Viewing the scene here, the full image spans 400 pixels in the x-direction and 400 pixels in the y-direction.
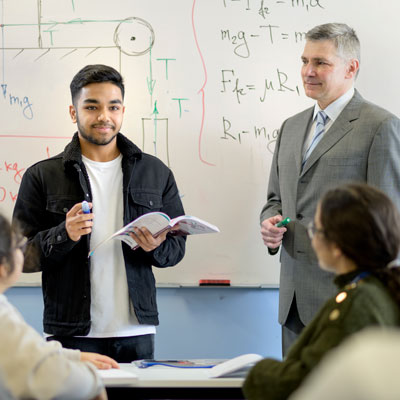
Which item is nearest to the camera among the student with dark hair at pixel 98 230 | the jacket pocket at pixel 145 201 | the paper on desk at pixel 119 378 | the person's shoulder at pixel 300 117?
the paper on desk at pixel 119 378

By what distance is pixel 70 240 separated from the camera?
8.20ft

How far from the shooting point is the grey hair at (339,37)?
2.84 metres

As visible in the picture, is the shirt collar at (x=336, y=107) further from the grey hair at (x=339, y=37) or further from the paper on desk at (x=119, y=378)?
the paper on desk at (x=119, y=378)

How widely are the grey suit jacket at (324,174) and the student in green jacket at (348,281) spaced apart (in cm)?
99

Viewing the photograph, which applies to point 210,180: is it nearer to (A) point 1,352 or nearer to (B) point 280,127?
(B) point 280,127

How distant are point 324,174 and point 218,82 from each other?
87 centimetres

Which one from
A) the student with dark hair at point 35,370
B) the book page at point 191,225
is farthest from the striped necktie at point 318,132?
the student with dark hair at point 35,370

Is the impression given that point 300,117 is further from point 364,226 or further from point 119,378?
point 119,378

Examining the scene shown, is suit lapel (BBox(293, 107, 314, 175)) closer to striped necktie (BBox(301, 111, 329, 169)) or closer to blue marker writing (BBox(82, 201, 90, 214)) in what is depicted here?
striped necktie (BBox(301, 111, 329, 169))

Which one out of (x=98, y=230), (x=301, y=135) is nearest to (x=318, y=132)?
(x=301, y=135)

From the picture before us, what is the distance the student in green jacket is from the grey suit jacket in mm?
988

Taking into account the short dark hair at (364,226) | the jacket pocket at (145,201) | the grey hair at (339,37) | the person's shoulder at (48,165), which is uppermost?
the grey hair at (339,37)

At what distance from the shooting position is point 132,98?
331 centimetres

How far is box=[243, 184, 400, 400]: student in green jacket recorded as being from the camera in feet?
5.08
